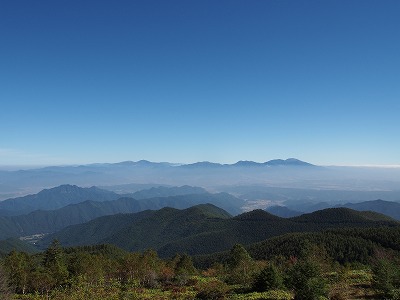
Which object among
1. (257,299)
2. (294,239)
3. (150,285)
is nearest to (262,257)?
(294,239)

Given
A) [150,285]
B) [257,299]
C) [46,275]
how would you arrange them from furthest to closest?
[46,275] < [150,285] < [257,299]

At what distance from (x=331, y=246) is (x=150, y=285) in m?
93.8

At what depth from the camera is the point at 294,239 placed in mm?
142000

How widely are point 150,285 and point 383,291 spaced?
35.7m

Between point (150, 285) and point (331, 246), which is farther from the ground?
point (150, 285)

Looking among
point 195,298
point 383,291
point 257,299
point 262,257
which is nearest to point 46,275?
point 195,298

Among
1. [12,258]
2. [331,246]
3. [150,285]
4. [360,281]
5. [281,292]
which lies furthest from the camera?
[331,246]

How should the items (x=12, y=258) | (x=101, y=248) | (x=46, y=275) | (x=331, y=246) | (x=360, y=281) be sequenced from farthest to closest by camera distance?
(x=101, y=248) → (x=331, y=246) → (x=12, y=258) → (x=46, y=275) → (x=360, y=281)

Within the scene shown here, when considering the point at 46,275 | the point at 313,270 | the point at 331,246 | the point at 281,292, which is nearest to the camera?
the point at 313,270

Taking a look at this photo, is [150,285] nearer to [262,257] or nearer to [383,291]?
[383,291]

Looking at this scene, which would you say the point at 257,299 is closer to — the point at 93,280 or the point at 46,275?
the point at 93,280

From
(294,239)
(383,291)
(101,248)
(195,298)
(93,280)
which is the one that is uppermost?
(383,291)

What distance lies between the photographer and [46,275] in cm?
5672

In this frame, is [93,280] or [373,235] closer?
[93,280]
